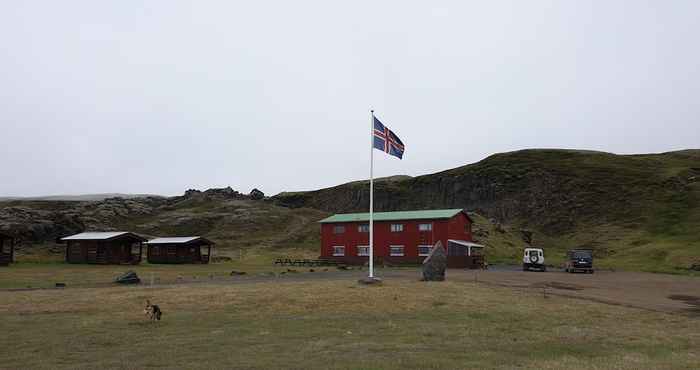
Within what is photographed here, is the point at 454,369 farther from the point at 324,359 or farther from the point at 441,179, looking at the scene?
the point at 441,179

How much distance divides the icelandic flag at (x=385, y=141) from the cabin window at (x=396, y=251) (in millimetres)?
38556

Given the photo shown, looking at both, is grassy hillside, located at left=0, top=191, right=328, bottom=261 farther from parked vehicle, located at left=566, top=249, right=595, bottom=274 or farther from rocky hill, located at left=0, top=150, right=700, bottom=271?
parked vehicle, located at left=566, top=249, right=595, bottom=274

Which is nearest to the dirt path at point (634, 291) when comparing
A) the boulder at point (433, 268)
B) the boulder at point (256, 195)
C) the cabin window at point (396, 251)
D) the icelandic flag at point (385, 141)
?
the boulder at point (433, 268)

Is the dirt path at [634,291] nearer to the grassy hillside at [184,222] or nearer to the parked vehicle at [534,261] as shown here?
the parked vehicle at [534,261]

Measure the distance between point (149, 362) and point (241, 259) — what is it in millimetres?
69563

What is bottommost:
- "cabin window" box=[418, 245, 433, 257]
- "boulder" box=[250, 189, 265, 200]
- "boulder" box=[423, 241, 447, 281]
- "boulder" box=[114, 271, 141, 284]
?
"boulder" box=[114, 271, 141, 284]

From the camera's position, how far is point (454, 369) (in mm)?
12297

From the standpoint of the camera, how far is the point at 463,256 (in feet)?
214

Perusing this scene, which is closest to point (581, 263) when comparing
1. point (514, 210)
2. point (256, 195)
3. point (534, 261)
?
point (534, 261)

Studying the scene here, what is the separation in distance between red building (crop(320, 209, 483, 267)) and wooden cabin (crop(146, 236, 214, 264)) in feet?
56.9

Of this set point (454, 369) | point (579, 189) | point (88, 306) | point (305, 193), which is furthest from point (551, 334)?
point (305, 193)

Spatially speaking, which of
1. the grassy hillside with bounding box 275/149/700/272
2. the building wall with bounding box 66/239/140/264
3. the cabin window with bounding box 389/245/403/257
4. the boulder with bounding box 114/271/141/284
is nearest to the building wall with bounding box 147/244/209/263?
the building wall with bounding box 66/239/140/264

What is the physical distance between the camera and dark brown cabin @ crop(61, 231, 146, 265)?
65.2m

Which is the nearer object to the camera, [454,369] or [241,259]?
[454,369]
